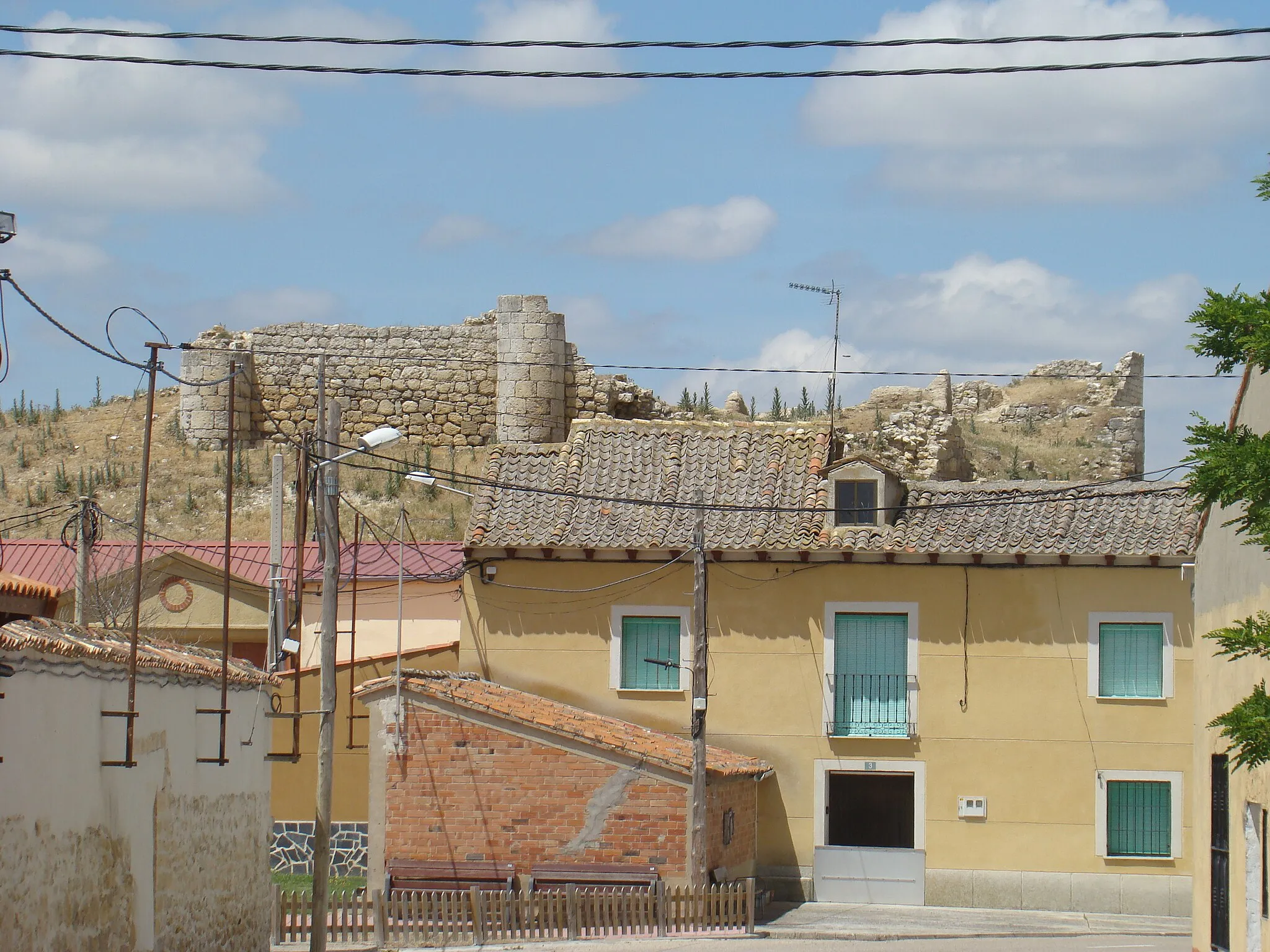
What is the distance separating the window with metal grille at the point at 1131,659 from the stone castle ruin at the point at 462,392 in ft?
41.2

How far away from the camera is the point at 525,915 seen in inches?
808

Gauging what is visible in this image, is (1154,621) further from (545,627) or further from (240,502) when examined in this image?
(240,502)

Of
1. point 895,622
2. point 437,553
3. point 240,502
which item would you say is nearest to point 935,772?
point 895,622

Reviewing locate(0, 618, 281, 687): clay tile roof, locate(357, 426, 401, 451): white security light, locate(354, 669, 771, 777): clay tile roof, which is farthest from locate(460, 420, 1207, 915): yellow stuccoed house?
locate(0, 618, 281, 687): clay tile roof

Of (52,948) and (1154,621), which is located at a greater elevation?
(1154,621)

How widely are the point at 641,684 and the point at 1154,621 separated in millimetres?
7114

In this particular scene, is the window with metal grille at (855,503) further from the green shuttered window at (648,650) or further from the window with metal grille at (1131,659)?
the window with metal grille at (1131,659)

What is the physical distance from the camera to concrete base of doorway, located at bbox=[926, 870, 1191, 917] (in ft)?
77.3

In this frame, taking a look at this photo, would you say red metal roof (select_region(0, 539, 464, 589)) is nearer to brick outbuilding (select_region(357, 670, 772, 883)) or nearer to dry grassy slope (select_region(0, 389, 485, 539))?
dry grassy slope (select_region(0, 389, 485, 539))

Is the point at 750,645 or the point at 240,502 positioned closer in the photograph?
the point at 750,645

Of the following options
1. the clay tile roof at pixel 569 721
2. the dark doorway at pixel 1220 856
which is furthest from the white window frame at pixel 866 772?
the dark doorway at pixel 1220 856

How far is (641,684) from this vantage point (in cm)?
2517

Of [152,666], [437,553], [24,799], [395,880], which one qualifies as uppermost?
[437,553]

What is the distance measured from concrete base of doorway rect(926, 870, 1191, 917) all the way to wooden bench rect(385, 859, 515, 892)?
19.6 feet
